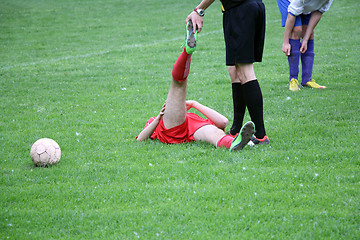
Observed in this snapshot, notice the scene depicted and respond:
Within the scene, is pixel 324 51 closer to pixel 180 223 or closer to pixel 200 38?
pixel 200 38

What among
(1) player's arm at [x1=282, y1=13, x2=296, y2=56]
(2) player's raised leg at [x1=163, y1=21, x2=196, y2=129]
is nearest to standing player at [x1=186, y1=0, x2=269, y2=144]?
(2) player's raised leg at [x1=163, y1=21, x2=196, y2=129]

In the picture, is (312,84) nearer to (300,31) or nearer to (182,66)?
(300,31)

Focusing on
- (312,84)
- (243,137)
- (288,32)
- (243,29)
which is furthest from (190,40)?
(312,84)

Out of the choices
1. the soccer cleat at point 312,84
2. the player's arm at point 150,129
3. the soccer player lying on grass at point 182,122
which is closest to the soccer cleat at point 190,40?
the soccer player lying on grass at point 182,122

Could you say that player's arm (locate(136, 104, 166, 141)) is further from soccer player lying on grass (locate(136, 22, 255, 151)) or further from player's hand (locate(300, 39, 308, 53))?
player's hand (locate(300, 39, 308, 53))

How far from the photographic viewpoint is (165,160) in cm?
518

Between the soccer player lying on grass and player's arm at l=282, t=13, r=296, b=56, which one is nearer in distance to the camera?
the soccer player lying on grass

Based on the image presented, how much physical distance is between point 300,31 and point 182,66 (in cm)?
382

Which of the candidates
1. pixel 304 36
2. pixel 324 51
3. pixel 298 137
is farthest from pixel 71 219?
pixel 324 51

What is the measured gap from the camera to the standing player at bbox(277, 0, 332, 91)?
8.04m

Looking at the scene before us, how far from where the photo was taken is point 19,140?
6230 mm

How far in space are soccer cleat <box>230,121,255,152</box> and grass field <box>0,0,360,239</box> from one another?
11 centimetres

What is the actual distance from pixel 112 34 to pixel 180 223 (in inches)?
565

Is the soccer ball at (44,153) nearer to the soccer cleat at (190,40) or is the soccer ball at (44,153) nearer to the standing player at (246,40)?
the soccer cleat at (190,40)
